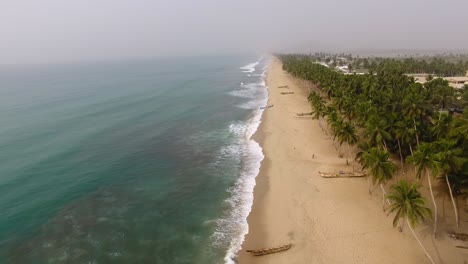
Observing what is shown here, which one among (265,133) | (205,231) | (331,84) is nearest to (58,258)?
(205,231)

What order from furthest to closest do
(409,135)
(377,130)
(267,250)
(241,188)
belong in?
(241,188) → (377,130) → (409,135) → (267,250)

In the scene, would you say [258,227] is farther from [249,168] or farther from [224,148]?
[224,148]

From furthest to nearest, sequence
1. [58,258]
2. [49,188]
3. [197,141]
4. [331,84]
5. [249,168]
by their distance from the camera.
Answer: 1. [331,84]
2. [197,141]
3. [249,168]
4. [49,188]
5. [58,258]

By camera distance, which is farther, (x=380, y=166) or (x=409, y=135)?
(x=409, y=135)

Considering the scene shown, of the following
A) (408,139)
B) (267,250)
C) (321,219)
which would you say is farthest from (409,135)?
(267,250)

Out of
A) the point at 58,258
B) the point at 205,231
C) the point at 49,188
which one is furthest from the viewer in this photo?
the point at 49,188

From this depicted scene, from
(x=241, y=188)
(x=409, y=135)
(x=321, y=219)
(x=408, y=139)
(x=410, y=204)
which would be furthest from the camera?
(x=241, y=188)

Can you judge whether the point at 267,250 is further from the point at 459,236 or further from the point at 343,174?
the point at 343,174
